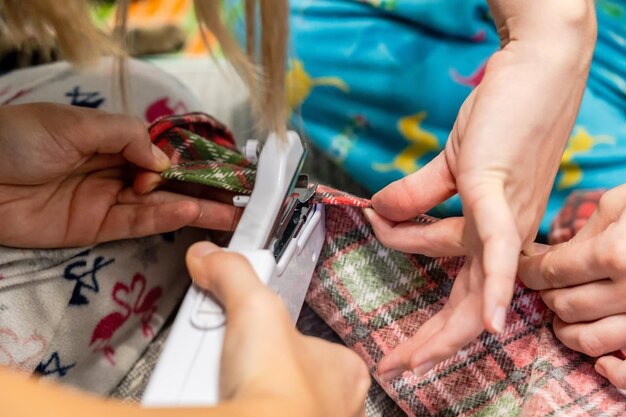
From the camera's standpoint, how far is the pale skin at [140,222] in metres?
0.32

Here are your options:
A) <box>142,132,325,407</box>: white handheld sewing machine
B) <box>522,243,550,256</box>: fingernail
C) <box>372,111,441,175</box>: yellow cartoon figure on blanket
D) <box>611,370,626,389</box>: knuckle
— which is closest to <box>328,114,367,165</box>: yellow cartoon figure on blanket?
<box>372,111,441,175</box>: yellow cartoon figure on blanket

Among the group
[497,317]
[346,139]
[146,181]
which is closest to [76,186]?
[146,181]

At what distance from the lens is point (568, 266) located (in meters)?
0.46

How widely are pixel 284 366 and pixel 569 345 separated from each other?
27 centimetres

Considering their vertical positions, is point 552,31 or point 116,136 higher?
point 552,31

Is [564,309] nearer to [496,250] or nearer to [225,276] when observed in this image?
[496,250]

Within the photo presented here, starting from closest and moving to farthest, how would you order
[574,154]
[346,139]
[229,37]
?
[229,37]
[574,154]
[346,139]

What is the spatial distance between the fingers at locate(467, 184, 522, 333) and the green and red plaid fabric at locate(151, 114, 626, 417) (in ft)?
0.30

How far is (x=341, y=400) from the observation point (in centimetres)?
35

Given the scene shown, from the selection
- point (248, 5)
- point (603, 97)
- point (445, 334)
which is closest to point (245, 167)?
point (248, 5)

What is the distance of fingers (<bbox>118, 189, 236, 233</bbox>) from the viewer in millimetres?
586

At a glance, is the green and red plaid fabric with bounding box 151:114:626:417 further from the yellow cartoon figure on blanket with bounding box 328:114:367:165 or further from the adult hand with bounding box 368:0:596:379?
the yellow cartoon figure on blanket with bounding box 328:114:367:165

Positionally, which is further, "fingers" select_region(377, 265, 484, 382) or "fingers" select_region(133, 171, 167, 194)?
"fingers" select_region(133, 171, 167, 194)

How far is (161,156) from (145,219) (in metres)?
0.06
